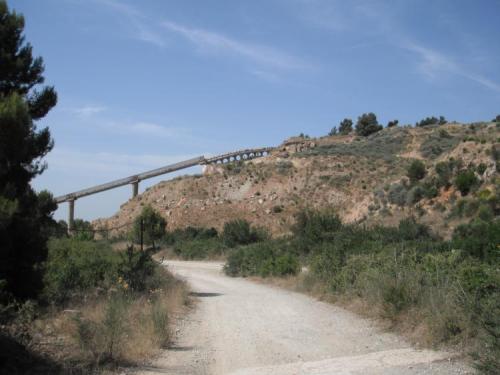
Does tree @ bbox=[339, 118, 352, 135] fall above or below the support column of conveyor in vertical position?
above

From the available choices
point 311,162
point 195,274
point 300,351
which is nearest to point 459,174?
point 195,274

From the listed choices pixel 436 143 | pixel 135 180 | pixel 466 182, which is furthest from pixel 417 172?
pixel 135 180

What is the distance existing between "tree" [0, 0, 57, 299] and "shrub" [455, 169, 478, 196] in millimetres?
31482

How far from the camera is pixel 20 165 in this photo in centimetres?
1064

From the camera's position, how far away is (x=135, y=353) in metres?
8.80

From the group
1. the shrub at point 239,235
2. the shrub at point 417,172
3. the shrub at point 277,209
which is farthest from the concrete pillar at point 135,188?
the shrub at point 417,172

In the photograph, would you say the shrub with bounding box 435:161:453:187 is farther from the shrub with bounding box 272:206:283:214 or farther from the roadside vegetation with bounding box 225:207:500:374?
the shrub with bounding box 272:206:283:214

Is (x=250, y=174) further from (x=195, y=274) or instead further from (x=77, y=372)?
(x=77, y=372)

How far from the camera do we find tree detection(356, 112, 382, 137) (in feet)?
345

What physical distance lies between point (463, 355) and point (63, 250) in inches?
523

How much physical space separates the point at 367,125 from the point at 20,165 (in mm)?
99692

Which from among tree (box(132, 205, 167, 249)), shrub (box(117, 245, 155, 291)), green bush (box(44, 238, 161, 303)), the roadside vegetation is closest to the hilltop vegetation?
the roadside vegetation

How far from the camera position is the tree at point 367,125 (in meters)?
105

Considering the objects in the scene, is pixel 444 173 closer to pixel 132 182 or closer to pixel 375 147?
pixel 375 147
